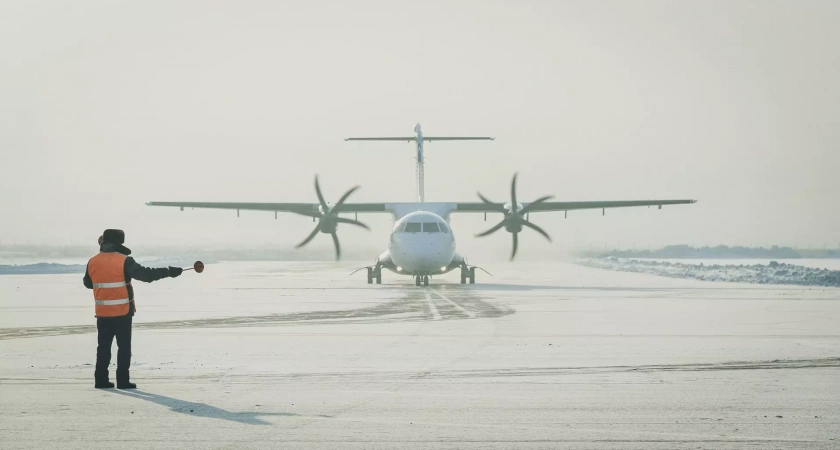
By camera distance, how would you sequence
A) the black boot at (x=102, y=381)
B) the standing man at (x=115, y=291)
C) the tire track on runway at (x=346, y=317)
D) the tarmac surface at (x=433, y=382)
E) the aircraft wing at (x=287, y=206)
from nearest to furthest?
the tarmac surface at (x=433, y=382)
the black boot at (x=102, y=381)
the standing man at (x=115, y=291)
the tire track on runway at (x=346, y=317)
the aircraft wing at (x=287, y=206)

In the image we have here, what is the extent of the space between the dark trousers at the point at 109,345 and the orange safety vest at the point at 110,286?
9 centimetres

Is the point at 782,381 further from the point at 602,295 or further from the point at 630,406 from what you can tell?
the point at 602,295

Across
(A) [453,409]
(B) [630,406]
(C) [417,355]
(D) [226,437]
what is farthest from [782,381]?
(D) [226,437]

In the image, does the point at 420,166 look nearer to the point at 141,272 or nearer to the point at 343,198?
the point at 343,198

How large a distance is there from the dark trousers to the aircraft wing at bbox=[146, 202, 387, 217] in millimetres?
34056

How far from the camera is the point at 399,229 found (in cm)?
3750

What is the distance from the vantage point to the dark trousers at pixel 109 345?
10.0 m

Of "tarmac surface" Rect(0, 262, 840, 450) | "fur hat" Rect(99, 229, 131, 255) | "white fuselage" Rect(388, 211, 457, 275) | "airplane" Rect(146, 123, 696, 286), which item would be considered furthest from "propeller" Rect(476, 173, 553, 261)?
"fur hat" Rect(99, 229, 131, 255)

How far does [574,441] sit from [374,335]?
9.35 m

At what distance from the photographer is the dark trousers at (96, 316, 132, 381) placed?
10047 mm

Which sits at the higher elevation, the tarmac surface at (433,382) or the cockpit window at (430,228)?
the cockpit window at (430,228)

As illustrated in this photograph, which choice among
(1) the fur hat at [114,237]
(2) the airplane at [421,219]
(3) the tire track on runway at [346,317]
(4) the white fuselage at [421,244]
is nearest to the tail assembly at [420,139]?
(2) the airplane at [421,219]

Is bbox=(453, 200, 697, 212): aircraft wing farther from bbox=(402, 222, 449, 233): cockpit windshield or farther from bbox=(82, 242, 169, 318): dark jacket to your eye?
bbox=(82, 242, 169, 318): dark jacket

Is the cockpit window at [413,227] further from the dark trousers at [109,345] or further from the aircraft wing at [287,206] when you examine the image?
the dark trousers at [109,345]
